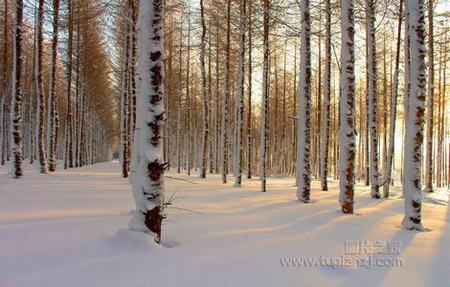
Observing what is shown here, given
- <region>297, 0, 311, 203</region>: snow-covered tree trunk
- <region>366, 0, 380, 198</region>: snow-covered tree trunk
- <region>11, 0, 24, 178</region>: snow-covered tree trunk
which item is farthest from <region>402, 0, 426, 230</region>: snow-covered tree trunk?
<region>11, 0, 24, 178</region>: snow-covered tree trunk

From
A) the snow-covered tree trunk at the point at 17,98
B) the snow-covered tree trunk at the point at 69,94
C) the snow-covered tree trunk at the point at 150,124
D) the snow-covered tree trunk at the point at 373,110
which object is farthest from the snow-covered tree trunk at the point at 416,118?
the snow-covered tree trunk at the point at 69,94

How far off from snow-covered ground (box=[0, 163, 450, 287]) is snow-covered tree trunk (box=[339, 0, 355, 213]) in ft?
3.62

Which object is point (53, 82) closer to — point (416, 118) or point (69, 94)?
point (69, 94)

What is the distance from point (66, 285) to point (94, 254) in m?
0.72

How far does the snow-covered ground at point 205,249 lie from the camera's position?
12.5 ft

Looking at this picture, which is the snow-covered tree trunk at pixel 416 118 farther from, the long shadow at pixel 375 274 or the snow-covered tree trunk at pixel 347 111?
the long shadow at pixel 375 274

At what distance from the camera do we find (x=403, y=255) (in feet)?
17.4

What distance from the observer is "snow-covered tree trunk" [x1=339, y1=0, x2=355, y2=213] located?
28.3ft

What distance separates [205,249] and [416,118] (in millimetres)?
4934

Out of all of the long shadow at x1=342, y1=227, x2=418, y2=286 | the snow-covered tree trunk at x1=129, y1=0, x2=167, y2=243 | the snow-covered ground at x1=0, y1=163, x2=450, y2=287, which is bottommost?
the long shadow at x1=342, y1=227, x2=418, y2=286

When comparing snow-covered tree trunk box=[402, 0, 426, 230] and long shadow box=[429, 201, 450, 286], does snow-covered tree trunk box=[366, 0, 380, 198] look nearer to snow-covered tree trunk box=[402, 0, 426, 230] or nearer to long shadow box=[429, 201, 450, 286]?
snow-covered tree trunk box=[402, 0, 426, 230]

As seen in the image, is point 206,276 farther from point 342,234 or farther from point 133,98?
point 133,98

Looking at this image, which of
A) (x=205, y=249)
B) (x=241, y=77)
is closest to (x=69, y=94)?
(x=241, y=77)

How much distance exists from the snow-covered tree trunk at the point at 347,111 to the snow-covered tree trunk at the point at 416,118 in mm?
1421
